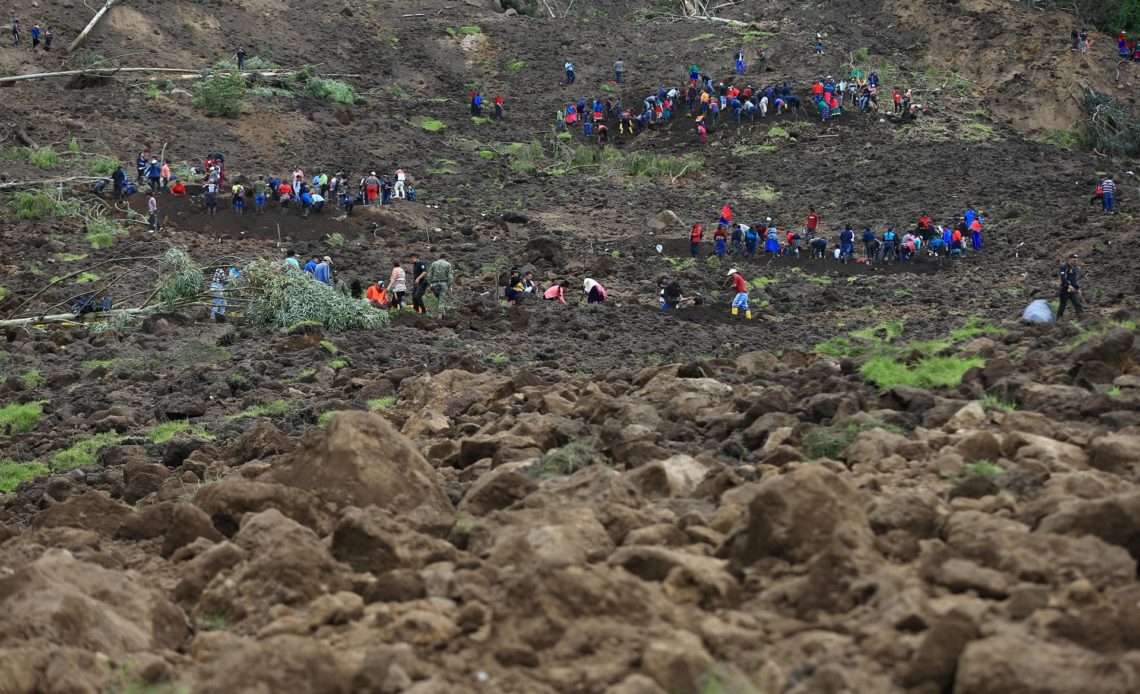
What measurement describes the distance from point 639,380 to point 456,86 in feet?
116

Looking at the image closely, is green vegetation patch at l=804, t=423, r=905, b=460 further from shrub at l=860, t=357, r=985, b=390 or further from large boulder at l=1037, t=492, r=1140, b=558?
large boulder at l=1037, t=492, r=1140, b=558

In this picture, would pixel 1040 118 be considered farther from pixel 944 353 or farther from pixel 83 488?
pixel 83 488

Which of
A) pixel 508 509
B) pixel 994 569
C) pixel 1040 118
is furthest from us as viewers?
pixel 1040 118

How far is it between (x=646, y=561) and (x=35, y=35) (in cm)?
4077

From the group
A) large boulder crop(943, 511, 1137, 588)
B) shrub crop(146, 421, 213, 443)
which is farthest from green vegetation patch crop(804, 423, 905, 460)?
shrub crop(146, 421, 213, 443)

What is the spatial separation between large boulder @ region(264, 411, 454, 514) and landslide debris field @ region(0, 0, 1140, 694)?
2 cm

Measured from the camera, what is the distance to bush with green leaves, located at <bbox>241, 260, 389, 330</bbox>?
21781mm

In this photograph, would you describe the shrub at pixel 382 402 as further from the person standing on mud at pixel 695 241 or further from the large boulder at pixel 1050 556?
the person standing on mud at pixel 695 241

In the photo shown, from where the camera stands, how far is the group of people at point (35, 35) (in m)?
42.0

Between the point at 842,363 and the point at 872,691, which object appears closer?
the point at 872,691

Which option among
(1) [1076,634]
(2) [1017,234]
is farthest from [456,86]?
(1) [1076,634]

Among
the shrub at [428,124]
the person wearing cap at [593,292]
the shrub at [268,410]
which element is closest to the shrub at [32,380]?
the shrub at [268,410]

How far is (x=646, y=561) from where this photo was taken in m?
6.48

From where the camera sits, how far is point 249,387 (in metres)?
18.0
